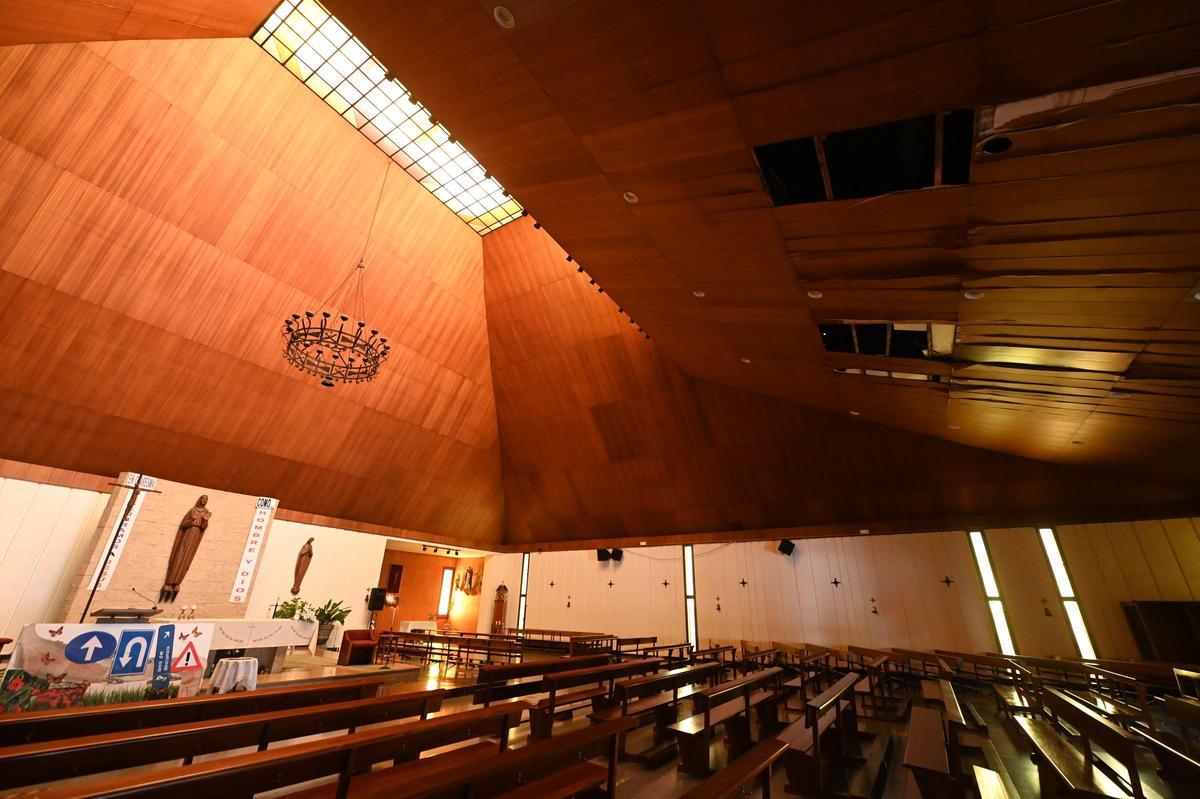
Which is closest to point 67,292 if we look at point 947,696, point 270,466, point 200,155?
point 200,155

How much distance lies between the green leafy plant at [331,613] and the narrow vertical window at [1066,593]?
12627 mm

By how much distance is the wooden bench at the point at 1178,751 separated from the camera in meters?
2.17

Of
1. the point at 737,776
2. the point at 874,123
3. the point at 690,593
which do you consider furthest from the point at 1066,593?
the point at 737,776

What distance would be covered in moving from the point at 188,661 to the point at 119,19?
5679mm

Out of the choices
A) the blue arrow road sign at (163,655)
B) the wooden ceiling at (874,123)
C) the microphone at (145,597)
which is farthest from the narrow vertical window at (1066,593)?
the microphone at (145,597)

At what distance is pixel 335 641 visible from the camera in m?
9.52

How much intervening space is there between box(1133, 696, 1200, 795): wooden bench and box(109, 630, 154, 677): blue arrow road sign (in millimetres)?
7256

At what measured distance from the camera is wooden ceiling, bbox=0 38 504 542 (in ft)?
18.0

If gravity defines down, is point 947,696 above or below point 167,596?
below

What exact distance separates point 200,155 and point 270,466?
5.32 m

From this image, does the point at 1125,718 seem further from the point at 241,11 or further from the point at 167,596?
the point at 167,596

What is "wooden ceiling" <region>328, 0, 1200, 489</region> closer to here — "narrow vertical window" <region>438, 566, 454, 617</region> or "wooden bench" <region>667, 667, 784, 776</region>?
"wooden bench" <region>667, 667, 784, 776</region>

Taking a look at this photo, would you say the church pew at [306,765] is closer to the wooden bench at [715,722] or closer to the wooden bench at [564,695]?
the wooden bench at [564,695]

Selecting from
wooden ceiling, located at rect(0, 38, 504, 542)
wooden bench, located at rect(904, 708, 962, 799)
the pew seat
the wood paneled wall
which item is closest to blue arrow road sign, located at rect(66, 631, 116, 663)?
wooden ceiling, located at rect(0, 38, 504, 542)
